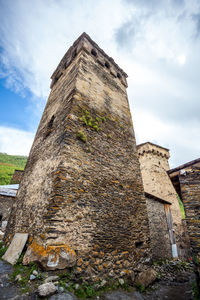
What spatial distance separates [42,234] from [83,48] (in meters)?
7.59

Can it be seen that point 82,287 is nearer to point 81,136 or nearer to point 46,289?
point 46,289

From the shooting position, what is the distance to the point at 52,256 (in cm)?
276

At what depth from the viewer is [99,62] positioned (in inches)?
293

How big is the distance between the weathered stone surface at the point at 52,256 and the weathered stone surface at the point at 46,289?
0.28m

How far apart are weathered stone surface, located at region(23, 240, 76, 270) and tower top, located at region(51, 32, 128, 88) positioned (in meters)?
7.80

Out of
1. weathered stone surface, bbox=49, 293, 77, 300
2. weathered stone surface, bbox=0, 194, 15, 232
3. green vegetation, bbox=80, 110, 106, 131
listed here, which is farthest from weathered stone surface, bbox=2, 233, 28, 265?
weathered stone surface, bbox=0, 194, 15, 232

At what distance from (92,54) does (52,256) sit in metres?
8.28

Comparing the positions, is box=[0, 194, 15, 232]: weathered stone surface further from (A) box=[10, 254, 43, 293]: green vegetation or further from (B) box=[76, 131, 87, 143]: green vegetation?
(B) box=[76, 131, 87, 143]: green vegetation

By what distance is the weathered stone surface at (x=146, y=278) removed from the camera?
3953mm

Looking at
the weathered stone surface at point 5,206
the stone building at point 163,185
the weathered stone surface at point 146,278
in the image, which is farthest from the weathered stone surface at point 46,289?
the stone building at point 163,185

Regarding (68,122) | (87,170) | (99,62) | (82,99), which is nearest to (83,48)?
(99,62)

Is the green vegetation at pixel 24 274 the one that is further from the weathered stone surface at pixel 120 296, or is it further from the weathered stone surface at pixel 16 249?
the weathered stone surface at pixel 120 296

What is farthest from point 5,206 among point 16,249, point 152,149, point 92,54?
point 152,149

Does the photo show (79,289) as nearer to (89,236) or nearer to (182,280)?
(89,236)
